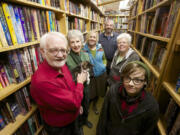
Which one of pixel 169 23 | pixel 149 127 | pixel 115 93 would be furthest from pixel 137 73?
pixel 169 23

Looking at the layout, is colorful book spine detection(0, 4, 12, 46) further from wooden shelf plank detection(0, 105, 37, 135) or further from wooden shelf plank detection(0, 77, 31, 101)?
wooden shelf plank detection(0, 105, 37, 135)

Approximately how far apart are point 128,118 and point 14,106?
40.8 inches

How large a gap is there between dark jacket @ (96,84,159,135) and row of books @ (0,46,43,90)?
0.84 metres

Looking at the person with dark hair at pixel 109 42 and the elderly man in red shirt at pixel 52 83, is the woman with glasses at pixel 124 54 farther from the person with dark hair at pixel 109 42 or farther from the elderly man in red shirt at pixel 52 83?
the elderly man in red shirt at pixel 52 83

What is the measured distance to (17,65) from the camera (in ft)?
2.47

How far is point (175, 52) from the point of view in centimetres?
71

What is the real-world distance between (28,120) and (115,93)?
95 centimetres

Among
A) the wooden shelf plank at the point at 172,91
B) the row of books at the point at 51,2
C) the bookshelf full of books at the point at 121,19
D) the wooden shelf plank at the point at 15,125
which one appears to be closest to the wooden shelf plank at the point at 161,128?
the wooden shelf plank at the point at 172,91

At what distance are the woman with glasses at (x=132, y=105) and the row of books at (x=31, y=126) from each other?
78 cm

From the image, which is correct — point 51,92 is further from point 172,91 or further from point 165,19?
point 165,19

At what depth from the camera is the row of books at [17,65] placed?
27.8 inches

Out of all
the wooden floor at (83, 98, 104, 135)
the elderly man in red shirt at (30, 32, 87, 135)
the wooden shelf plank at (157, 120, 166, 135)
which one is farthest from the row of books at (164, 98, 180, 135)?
the wooden floor at (83, 98, 104, 135)

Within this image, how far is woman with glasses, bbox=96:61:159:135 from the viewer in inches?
28.1

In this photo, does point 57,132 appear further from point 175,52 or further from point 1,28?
point 175,52
